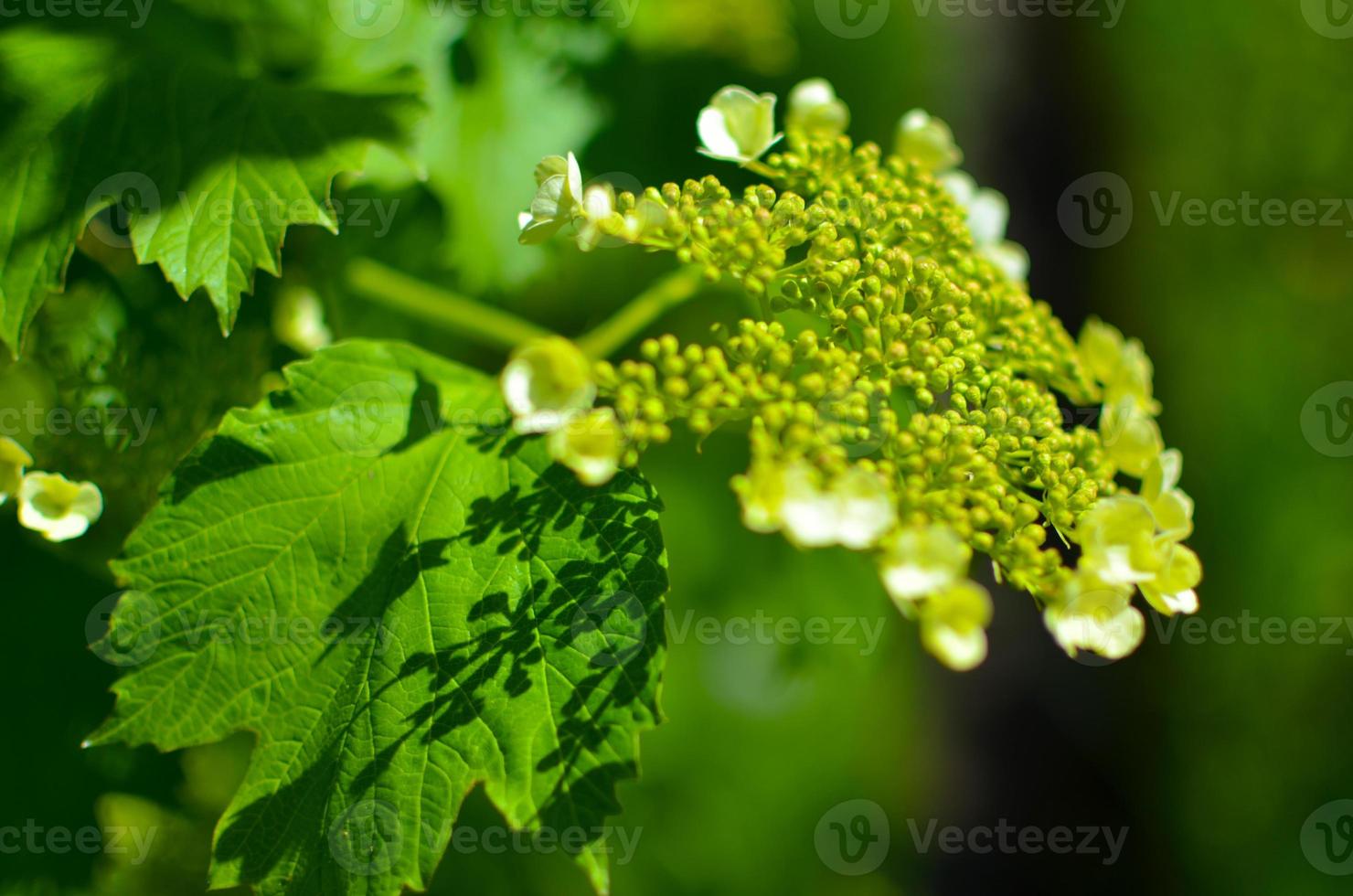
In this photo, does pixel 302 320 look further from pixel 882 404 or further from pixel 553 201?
pixel 882 404

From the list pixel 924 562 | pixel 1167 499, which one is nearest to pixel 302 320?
pixel 924 562

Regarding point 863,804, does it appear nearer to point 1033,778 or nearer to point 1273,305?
point 1033,778

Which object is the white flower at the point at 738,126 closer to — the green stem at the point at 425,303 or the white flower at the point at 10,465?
the green stem at the point at 425,303

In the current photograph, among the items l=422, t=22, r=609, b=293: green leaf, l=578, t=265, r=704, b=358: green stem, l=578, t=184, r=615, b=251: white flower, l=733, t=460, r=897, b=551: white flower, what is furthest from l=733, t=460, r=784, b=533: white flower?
l=422, t=22, r=609, b=293: green leaf

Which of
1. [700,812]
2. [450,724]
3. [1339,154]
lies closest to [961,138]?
[1339,154]

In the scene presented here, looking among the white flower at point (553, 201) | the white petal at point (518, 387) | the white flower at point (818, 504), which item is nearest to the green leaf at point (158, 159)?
the white flower at point (553, 201)
